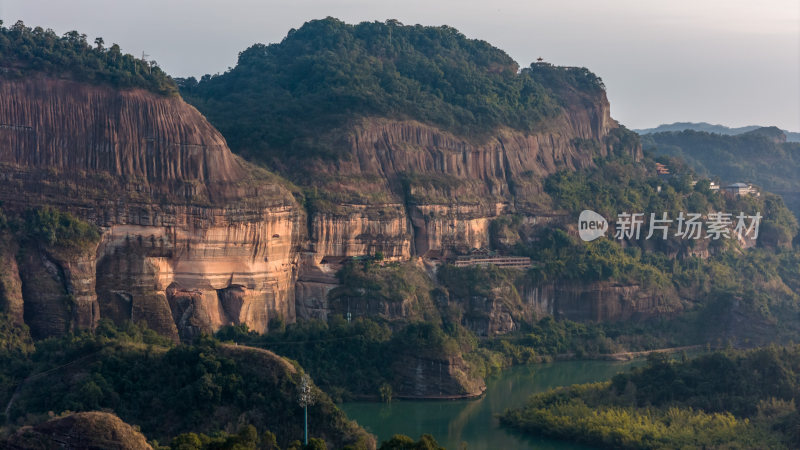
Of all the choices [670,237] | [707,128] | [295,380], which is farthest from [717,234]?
[707,128]

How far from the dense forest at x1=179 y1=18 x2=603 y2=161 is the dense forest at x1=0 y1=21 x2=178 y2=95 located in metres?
7.30

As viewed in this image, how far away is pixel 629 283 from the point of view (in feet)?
186

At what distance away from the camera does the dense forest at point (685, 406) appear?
37000 millimetres

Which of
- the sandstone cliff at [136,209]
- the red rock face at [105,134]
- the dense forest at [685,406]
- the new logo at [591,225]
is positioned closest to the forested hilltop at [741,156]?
the new logo at [591,225]

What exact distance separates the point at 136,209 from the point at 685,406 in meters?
18.6

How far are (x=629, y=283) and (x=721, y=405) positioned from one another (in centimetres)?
1752

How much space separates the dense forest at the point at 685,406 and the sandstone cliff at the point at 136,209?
11.2 m

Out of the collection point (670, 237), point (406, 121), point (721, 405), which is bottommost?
point (721, 405)

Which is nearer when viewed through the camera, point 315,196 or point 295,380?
point 295,380

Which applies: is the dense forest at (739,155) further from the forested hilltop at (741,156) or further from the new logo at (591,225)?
the new logo at (591,225)

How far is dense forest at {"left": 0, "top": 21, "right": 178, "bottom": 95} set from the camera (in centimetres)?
4434

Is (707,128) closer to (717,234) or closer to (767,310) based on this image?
(717,234)
